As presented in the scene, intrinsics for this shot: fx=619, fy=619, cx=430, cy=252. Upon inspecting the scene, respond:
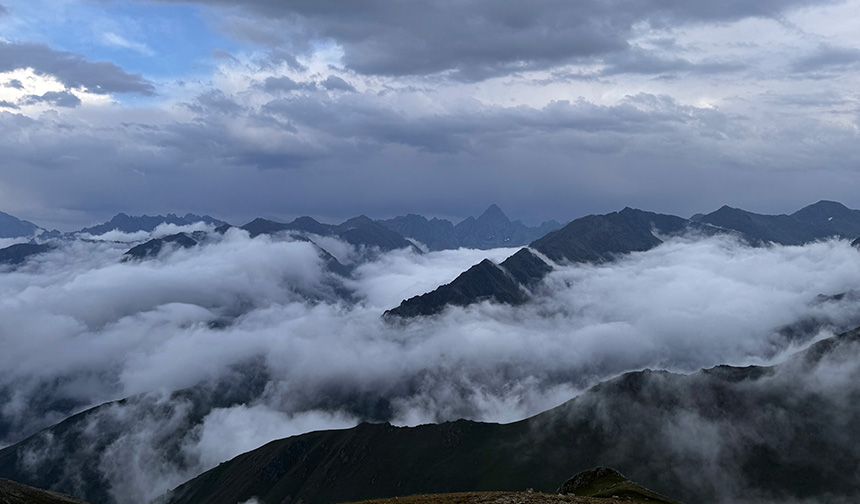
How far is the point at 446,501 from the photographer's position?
199 ft

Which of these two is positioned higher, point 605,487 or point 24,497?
point 24,497

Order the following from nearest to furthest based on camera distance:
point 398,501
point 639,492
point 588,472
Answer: point 398,501
point 639,492
point 588,472

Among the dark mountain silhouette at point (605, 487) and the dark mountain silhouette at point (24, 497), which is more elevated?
the dark mountain silhouette at point (24, 497)

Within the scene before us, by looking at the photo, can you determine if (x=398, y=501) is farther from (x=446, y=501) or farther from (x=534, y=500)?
(x=534, y=500)

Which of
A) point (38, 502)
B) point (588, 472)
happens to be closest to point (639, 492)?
point (588, 472)

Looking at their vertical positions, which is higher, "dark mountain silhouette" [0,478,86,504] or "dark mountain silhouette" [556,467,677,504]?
"dark mountain silhouette" [0,478,86,504]

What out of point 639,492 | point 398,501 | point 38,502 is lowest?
point 639,492

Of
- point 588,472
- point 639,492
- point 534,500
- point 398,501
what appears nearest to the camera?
point 534,500

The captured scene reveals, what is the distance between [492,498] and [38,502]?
93.4 metres

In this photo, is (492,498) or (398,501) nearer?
(492,498)

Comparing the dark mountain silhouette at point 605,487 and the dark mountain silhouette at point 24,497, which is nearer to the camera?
the dark mountain silhouette at point 24,497

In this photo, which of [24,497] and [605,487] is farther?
[605,487]

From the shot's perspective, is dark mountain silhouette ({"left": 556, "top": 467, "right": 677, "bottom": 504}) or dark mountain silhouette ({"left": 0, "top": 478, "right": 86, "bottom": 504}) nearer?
dark mountain silhouette ({"left": 0, "top": 478, "right": 86, "bottom": 504})

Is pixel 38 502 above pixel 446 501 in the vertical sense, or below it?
below
